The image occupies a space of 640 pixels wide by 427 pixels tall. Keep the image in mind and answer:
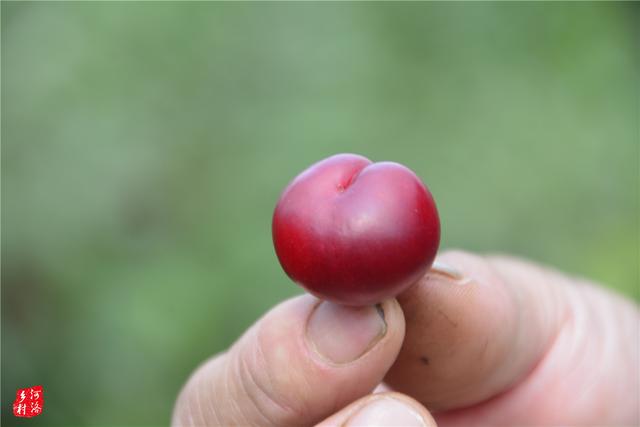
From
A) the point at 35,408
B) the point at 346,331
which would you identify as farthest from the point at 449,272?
the point at 35,408

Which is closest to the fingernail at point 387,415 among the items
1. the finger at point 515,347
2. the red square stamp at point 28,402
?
the finger at point 515,347

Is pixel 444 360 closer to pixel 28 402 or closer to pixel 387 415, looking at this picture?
pixel 387 415

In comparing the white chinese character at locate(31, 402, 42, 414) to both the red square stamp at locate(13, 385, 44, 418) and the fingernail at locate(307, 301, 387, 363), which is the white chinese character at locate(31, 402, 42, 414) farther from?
the fingernail at locate(307, 301, 387, 363)

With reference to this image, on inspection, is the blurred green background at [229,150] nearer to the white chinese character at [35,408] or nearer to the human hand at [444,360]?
the white chinese character at [35,408]

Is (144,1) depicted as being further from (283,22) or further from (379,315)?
(379,315)

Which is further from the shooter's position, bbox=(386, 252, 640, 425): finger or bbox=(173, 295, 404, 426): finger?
bbox=(386, 252, 640, 425): finger

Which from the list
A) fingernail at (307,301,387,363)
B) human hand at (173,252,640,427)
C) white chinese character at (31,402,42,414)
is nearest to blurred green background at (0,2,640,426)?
white chinese character at (31,402,42,414)
